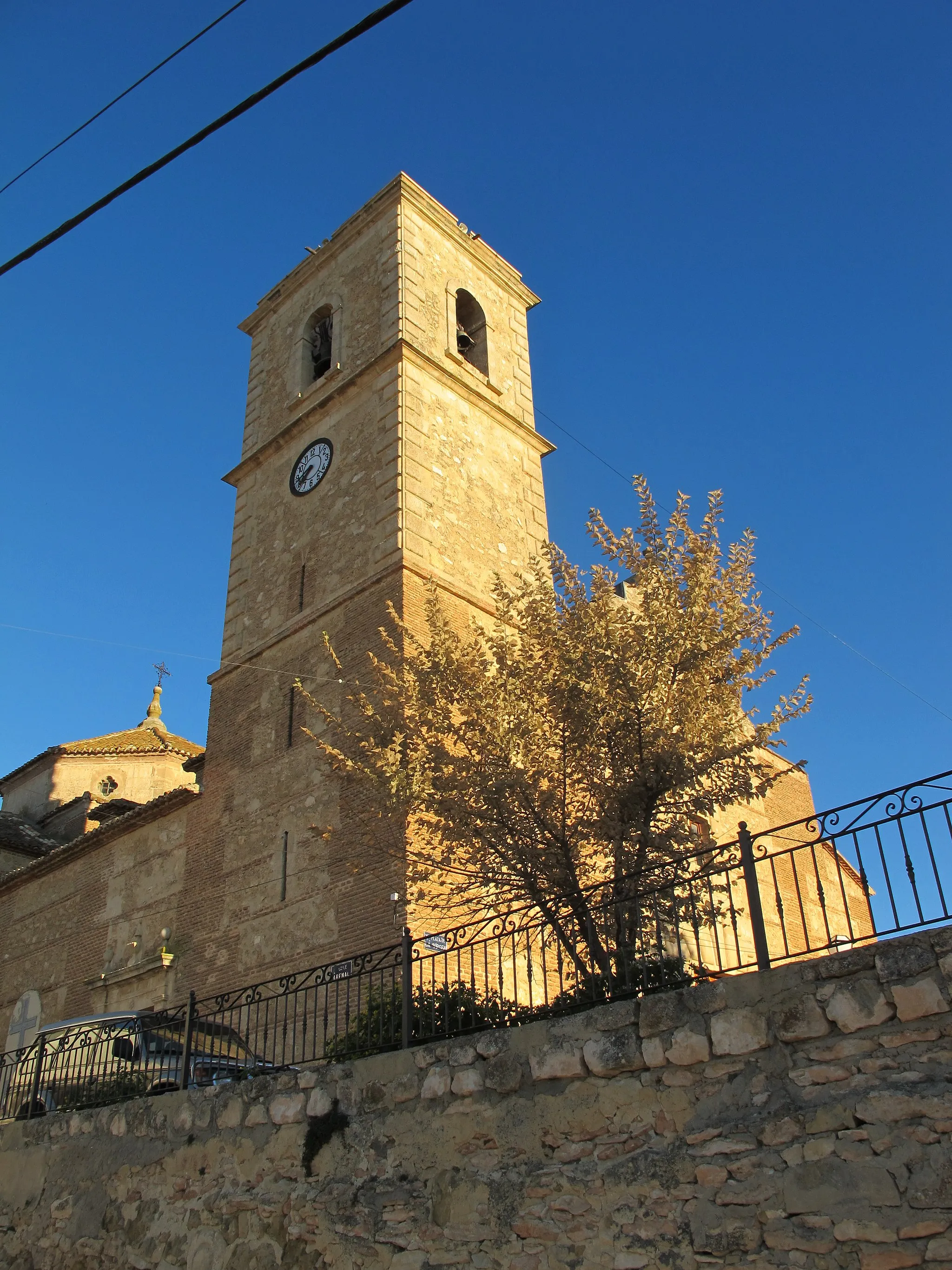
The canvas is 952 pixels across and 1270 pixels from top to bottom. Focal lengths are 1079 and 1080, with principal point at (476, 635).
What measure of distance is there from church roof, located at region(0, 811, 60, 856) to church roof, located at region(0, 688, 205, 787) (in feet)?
7.68

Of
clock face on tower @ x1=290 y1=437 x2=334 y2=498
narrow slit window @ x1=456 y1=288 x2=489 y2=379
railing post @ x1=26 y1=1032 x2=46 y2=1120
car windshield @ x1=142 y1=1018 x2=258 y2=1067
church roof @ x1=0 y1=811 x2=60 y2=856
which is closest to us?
car windshield @ x1=142 y1=1018 x2=258 y2=1067

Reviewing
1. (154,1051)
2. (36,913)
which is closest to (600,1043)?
(154,1051)

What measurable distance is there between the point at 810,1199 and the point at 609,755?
519 cm

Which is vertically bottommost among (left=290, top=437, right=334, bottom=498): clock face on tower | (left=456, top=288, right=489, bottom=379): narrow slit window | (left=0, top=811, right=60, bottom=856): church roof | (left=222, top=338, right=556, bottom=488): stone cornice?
(left=0, top=811, right=60, bottom=856): church roof

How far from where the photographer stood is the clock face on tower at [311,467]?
741 inches

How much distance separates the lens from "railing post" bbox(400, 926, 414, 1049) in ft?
26.1

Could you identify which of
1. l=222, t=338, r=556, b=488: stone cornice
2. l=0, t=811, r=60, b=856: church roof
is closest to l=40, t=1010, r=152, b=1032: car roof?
l=222, t=338, r=556, b=488: stone cornice

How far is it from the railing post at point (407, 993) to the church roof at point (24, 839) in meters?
19.3

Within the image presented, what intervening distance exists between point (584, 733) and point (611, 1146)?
449cm

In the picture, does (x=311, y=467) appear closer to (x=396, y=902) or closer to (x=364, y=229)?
(x=364, y=229)

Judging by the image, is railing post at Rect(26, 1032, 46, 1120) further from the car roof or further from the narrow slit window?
the narrow slit window

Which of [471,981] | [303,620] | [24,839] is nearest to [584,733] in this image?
[471,981]

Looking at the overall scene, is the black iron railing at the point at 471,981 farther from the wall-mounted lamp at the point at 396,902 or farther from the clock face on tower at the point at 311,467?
the clock face on tower at the point at 311,467

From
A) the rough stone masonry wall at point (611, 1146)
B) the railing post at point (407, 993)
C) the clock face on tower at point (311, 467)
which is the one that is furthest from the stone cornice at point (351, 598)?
the rough stone masonry wall at point (611, 1146)
